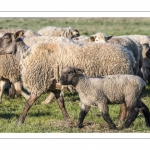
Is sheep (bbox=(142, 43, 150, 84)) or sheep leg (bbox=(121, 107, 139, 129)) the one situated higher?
sheep leg (bbox=(121, 107, 139, 129))

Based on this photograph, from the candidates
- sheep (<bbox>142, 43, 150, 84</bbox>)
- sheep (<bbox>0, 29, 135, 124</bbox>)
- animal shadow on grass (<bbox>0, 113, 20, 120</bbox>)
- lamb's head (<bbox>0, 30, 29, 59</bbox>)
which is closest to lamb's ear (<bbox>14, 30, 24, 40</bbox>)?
lamb's head (<bbox>0, 30, 29, 59</bbox>)

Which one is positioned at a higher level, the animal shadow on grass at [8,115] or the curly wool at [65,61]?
the curly wool at [65,61]

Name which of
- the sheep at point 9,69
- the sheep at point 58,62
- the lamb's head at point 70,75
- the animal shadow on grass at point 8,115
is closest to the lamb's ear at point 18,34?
the sheep at point 58,62

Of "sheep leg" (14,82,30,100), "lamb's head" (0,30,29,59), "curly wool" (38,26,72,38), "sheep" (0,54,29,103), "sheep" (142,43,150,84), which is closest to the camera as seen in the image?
"lamb's head" (0,30,29,59)

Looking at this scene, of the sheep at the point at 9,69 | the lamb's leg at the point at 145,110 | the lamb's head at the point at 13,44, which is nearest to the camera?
the lamb's leg at the point at 145,110

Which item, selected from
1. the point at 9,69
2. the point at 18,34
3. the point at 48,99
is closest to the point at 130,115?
the point at 18,34

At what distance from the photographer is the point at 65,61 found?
10.5 m

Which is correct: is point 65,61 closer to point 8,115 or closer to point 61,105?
point 61,105

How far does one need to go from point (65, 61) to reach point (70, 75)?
0.91 metres

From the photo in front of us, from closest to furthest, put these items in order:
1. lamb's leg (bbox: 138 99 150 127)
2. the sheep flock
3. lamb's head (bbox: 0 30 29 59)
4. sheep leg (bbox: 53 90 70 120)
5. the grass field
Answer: the grass field, the sheep flock, lamb's leg (bbox: 138 99 150 127), sheep leg (bbox: 53 90 70 120), lamb's head (bbox: 0 30 29 59)

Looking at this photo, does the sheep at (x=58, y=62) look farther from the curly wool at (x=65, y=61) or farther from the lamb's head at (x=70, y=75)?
the lamb's head at (x=70, y=75)

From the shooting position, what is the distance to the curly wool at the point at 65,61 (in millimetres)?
10438

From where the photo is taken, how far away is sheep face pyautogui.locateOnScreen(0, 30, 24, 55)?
11.0 metres

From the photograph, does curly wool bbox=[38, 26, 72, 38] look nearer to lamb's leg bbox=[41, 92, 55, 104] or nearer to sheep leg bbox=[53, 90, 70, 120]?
lamb's leg bbox=[41, 92, 55, 104]
